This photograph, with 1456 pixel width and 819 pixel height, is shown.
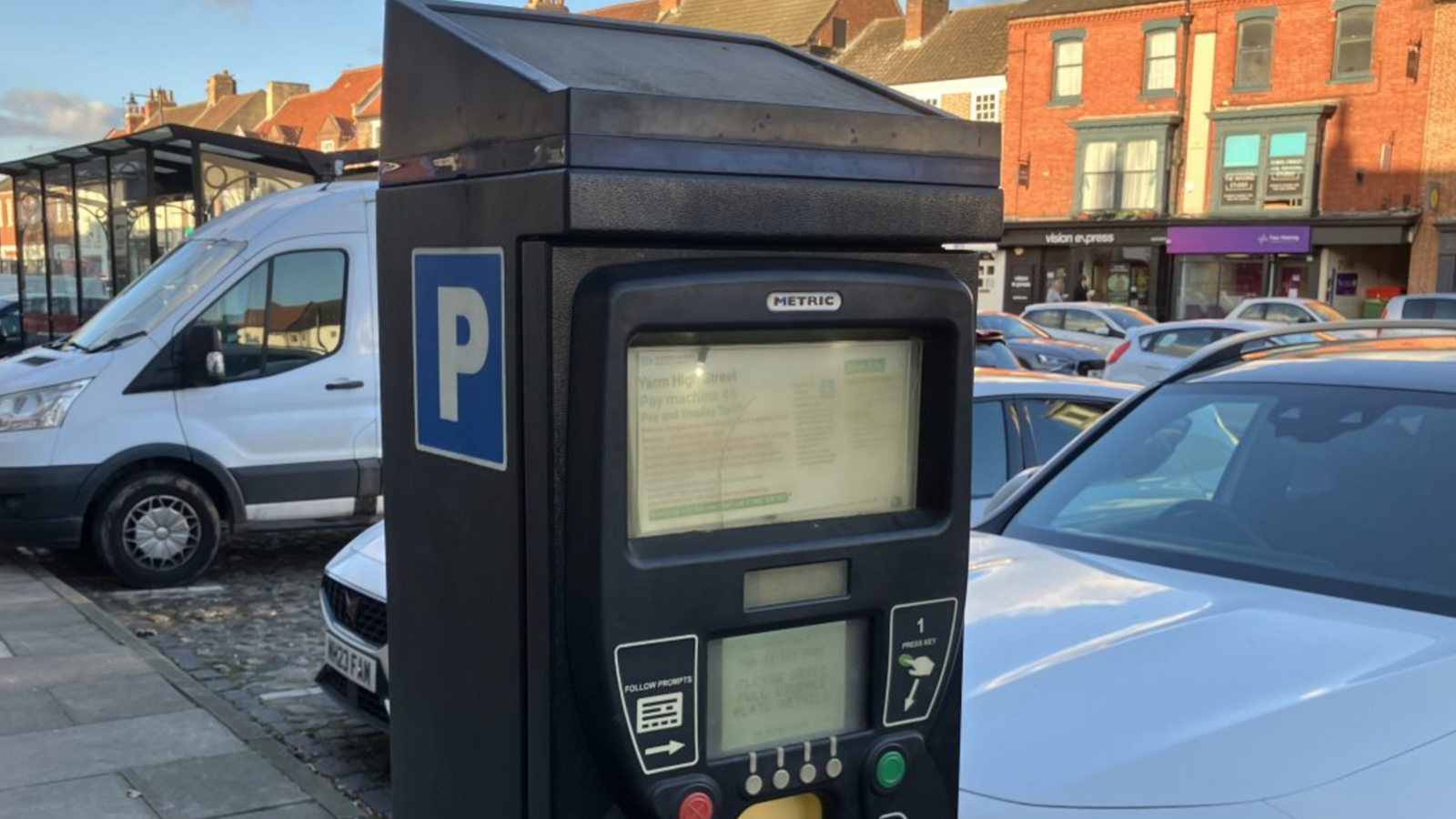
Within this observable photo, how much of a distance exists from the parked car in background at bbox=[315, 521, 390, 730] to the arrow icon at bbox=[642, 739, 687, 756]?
3.26 meters

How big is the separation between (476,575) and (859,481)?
21.2 inches

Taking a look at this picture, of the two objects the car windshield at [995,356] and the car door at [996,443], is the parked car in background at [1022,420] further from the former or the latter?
the car windshield at [995,356]

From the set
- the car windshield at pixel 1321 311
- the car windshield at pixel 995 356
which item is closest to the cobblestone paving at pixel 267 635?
the car windshield at pixel 995 356

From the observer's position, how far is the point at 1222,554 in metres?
3.29

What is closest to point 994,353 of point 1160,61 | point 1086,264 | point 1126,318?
point 1126,318

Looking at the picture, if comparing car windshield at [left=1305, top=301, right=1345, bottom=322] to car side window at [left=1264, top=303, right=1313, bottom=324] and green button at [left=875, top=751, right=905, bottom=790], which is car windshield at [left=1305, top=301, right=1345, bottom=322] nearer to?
car side window at [left=1264, top=303, right=1313, bottom=324]

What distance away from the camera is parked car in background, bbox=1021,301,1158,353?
21.2 m

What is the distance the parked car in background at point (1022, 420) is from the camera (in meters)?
5.94

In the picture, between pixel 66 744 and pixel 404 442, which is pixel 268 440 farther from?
pixel 404 442

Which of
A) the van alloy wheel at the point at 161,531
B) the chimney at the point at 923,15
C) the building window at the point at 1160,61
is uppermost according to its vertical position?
the chimney at the point at 923,15

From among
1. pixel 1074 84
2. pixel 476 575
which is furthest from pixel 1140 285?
pixel 476 575

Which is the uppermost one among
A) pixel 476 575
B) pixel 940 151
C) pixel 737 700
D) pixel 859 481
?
pixel 940 151

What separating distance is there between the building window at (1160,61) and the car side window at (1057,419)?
1145 inches

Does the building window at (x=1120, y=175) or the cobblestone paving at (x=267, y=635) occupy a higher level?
the building window at (x=1120, y=175)
